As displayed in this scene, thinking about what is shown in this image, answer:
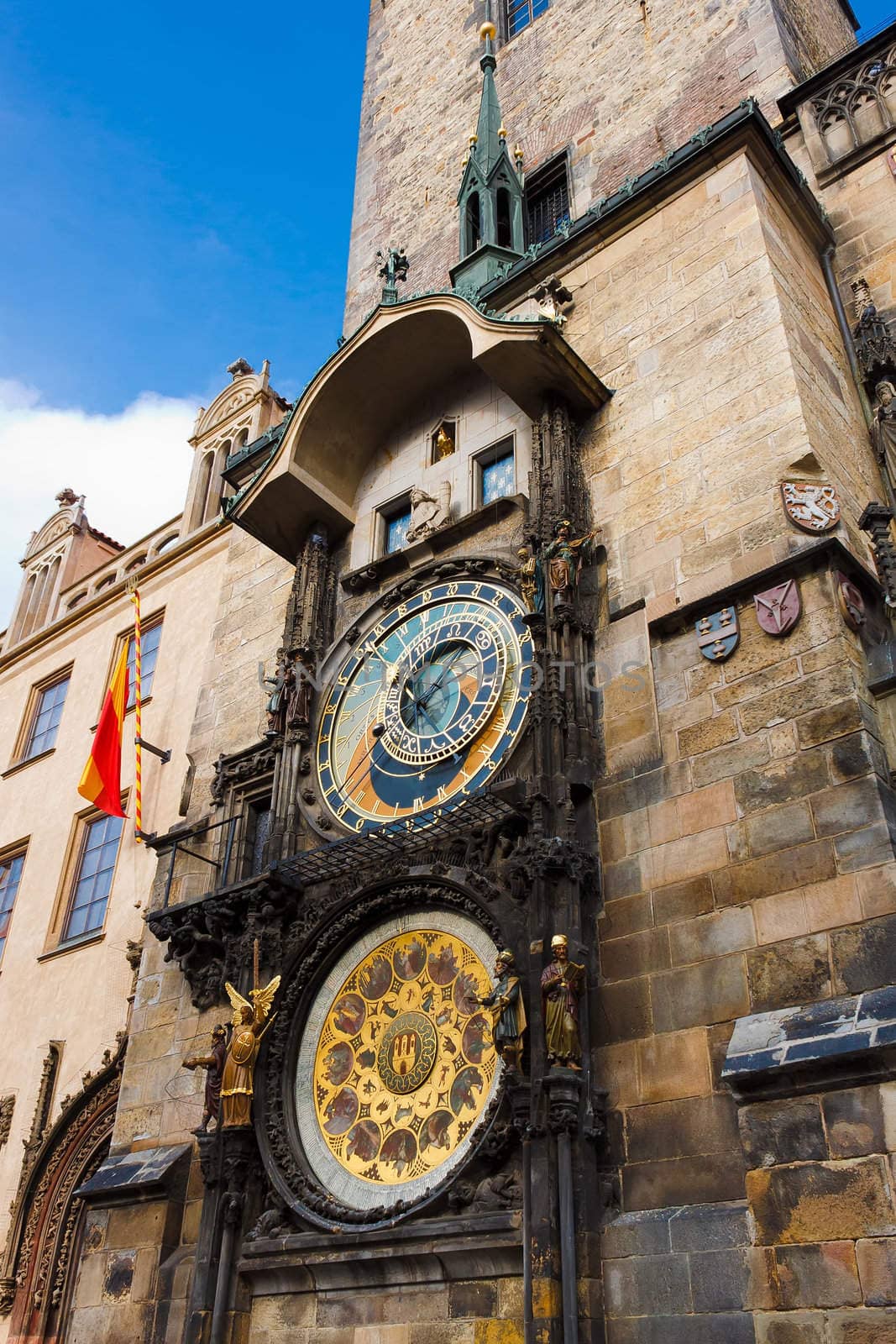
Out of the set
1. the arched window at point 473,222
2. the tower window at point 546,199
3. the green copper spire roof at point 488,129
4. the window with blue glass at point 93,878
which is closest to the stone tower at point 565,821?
the arched window at point 473,222

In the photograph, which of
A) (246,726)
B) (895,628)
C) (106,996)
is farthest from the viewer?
(106,996)

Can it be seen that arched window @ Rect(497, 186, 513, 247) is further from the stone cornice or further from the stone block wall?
the stone block wall

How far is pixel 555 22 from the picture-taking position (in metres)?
17.2

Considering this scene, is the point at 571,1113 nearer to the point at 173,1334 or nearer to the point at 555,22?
the point at 173,1334

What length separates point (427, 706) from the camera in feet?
30.7

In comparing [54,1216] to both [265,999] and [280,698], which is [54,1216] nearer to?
[265,999]

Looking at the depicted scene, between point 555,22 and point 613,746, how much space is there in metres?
13.5

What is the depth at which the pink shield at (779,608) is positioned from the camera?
7422 millimetres

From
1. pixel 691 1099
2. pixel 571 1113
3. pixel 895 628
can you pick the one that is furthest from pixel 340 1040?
→ pixel 895 628

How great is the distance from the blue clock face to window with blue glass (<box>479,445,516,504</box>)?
104 cm

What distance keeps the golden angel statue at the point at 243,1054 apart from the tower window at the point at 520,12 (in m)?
15.5

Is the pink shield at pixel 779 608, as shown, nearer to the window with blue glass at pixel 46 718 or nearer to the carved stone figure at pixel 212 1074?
the carved stone figure at pixel 212 1074

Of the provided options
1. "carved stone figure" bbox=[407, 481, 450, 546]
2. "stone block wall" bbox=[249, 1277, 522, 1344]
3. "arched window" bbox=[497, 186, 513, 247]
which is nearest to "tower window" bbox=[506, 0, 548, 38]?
"arched window" bbox=[497, 186, 513, 247]

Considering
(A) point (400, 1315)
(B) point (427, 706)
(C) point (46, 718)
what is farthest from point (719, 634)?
(C) point (46, 718)
